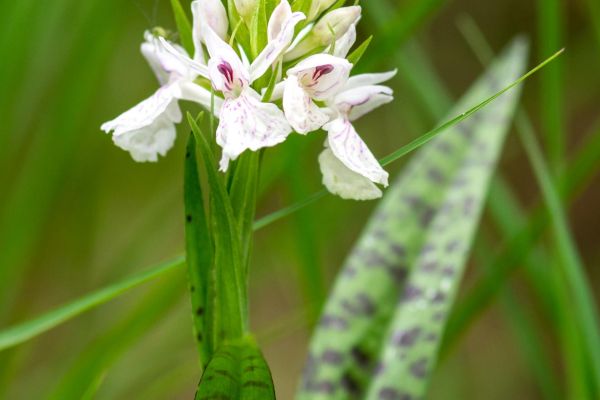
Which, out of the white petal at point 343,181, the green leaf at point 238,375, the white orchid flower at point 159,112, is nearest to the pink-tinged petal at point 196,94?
the white orchid flower at point 159,112

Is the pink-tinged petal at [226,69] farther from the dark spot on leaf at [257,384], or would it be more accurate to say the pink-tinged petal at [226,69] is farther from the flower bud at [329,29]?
the dark spot on leaf at [257,384]

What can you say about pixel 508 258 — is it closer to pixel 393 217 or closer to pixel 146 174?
pixel 393 217

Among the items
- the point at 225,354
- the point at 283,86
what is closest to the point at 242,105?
the point at 283,86

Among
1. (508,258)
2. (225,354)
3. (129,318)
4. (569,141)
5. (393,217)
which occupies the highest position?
(225,354)

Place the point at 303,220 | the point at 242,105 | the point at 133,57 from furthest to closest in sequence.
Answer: the point at 133,57, the point at 303,220, the point at 242,105

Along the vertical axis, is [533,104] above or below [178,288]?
below
